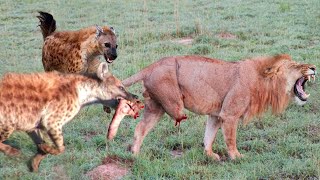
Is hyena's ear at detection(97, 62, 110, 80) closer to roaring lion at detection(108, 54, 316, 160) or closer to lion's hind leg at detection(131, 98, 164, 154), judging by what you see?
roaring lion at detection(108, 54, 316, 160)

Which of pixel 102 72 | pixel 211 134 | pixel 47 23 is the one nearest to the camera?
pixel 102 72

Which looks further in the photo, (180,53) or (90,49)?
→ (180,53)

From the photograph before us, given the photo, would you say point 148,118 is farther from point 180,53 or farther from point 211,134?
point 180,53

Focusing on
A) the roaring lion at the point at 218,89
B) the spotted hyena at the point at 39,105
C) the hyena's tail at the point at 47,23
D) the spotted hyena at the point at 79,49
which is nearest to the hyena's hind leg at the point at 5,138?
the spotted hyena at the point at 39,105

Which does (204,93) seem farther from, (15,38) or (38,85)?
(15,38)

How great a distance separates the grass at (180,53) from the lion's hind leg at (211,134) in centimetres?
9

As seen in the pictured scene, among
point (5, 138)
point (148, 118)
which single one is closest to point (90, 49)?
point (148, 118)

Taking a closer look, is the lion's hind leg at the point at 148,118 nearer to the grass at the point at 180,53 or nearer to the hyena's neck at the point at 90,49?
the grass at the point at 180,53

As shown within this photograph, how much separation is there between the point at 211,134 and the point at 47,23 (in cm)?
325

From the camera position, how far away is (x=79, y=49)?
7.62m

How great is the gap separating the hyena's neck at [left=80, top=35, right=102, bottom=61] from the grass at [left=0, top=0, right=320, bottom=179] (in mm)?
716

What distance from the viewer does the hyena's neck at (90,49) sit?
7660 mm

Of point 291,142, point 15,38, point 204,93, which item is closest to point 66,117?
point 204,93

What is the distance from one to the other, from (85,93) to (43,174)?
0.76 m
